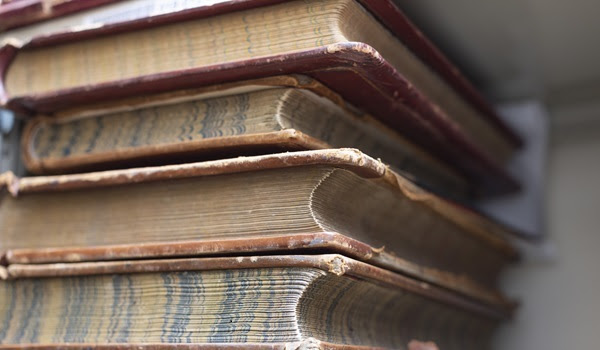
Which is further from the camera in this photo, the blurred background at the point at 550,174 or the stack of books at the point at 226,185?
the blurred background at the point at 550,174

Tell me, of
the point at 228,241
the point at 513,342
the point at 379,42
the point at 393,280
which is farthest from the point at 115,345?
the point at 513,342

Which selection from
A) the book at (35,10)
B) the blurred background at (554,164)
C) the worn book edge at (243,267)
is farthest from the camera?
the blurred background at (554,164)

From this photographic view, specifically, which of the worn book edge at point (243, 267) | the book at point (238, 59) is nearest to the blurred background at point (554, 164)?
the book at point (238, 59)

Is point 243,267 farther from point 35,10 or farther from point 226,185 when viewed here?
point 35,10

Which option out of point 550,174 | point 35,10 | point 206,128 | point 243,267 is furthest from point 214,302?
point 550,174

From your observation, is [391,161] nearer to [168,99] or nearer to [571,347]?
[168,99]

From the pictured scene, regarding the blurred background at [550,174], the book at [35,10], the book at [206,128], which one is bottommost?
the blurred background at [550,174]

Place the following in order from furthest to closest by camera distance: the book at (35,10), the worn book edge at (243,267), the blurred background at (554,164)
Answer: the blurred background at (554,164) < the book at (35,10) < the worn book edge at (243,267)

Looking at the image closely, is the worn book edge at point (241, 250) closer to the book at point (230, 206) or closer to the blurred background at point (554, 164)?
the book at point (230, 206)

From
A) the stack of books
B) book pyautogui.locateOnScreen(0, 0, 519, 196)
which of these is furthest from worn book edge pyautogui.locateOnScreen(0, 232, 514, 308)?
book pyautogui.locateOnScreen(0, 0, 519, 196)

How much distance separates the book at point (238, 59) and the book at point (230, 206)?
0.24ft

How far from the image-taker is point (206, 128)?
586 millimetres

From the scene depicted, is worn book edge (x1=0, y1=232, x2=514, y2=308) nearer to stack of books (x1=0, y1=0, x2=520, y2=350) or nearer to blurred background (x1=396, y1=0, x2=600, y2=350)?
stack of books (x1=0, y1=0, x2=520, y2=350)

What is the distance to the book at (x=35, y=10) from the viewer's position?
0.66 metres
